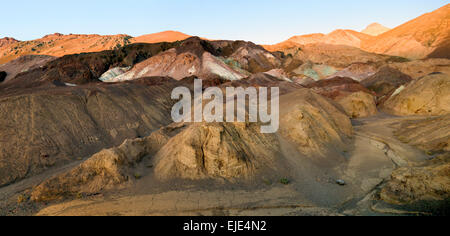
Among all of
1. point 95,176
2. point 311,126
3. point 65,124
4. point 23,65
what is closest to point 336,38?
point 23,65

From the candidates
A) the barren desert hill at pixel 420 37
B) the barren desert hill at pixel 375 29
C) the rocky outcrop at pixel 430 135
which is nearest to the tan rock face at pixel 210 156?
the rocky outcrop at pixel 430 135

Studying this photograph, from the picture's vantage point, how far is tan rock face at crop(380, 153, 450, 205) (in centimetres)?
652

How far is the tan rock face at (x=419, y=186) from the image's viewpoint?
21.4 ft

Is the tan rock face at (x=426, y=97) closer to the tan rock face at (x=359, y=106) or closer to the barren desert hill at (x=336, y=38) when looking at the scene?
the tan rock face at (x=359, y=106)

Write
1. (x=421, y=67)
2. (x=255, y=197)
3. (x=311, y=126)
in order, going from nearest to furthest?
1. (x=255, y=197)
2. (x=311, y=126)
3. (x=421, y=67)

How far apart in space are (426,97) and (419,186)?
781 inches

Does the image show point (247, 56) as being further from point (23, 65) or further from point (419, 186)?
point (419, 186)

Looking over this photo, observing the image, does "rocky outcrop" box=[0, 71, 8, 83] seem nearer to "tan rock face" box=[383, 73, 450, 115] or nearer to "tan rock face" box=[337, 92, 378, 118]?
"tan rock face" box=[337, 92, 378, 118]

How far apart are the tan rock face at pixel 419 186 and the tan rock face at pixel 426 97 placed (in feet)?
59.1

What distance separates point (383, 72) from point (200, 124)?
133 ft

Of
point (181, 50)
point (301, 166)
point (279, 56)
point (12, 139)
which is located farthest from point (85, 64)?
point (301, 166)

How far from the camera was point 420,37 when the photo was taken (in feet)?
205

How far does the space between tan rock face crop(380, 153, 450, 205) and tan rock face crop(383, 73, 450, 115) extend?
709 inches
